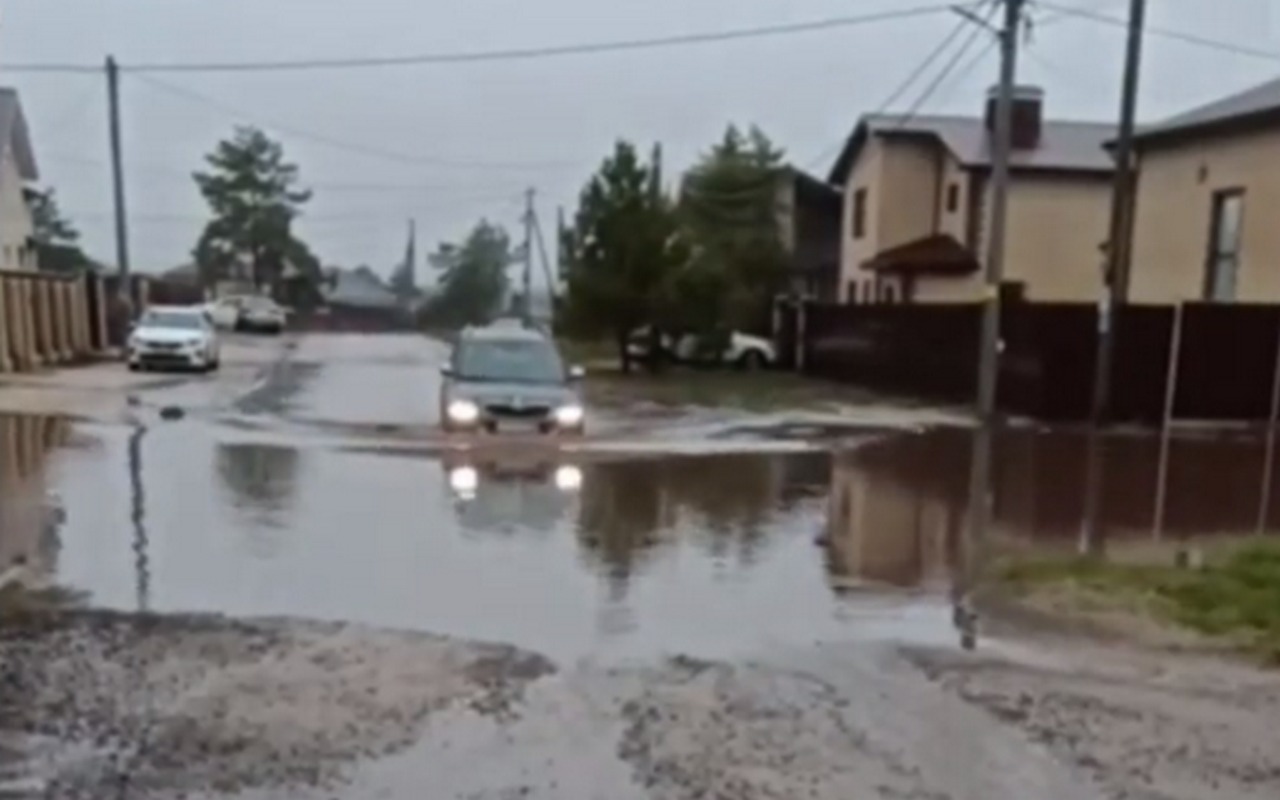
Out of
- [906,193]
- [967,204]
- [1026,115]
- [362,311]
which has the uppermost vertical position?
[1026,115]

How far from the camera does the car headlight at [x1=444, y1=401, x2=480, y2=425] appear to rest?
64.8 feet

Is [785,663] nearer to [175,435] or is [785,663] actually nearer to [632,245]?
[175,435]

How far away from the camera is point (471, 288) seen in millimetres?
88750

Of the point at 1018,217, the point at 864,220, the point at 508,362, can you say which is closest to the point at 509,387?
the point at 508,362

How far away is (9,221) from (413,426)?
32506 millimetres

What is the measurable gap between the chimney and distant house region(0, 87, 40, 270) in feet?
103

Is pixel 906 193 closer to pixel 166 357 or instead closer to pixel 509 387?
pixel 166 357

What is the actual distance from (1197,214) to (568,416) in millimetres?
17054

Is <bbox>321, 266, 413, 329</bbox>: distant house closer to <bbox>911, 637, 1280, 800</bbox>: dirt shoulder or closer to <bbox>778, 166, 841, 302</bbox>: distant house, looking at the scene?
<bbox>778, 166, 841, 302</bbox>: distant house

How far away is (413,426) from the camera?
22609mm

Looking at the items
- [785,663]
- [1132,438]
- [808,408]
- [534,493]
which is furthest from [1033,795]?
[808,408]

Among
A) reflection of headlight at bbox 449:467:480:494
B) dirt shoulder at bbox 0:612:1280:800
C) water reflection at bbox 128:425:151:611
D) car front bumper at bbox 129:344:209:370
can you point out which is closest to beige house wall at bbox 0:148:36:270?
car front bumper at bbox 129:344:209:370

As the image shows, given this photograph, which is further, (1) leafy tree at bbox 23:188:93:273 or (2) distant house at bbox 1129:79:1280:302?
(1) leafy tree at bbox 23:188:93:273

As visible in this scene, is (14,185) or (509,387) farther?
(14,185)
